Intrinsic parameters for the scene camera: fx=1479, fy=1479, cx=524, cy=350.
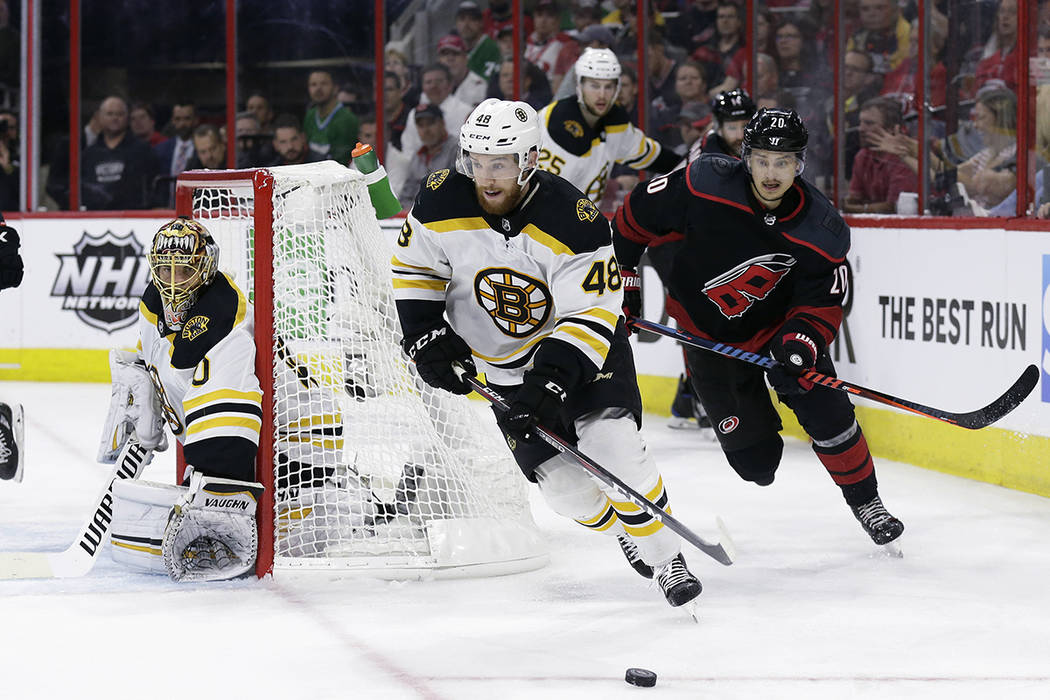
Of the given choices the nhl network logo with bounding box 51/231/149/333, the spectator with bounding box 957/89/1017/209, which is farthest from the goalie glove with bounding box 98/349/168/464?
the nhl network logo with bounding box 51/231/149/333

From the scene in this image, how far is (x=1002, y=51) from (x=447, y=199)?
2668 mm

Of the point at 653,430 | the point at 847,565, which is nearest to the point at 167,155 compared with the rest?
the point at 653,430

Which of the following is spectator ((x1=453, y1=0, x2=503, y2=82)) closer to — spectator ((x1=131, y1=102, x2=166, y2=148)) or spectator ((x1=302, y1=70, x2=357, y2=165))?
spectator ((x1=302, y1=70, x2=357, y2=165))

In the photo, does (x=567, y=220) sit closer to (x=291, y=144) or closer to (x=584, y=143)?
(x=584, y=143)

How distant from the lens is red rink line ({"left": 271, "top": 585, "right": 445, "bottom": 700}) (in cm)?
245

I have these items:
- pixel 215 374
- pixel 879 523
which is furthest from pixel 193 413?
pixel 879 523

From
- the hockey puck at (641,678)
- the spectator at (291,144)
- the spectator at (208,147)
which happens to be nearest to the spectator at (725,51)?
the spectator at (291,144)

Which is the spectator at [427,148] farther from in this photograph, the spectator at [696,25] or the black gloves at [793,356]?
the black gloves at [793,356]

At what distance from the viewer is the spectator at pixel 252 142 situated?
7425 mm

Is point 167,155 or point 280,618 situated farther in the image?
point 167,155

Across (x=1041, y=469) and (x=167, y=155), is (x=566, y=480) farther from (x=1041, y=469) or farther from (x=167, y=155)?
(x=167, y=155)

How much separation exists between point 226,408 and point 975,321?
2439 millimetres

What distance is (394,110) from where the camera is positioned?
7.29 meters

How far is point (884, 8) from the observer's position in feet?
→ 19.0
